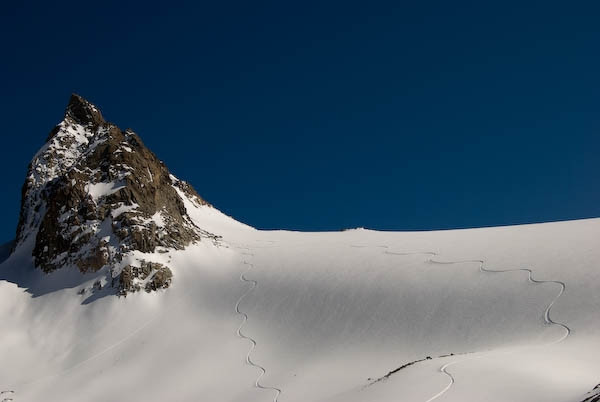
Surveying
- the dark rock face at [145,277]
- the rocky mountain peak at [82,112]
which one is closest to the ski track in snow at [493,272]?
the dark rock face at [145,277]

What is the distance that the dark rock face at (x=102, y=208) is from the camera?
30953 millimetres

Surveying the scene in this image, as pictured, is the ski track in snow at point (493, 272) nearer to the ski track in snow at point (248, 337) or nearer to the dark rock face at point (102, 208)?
the ski track in snow at point (248, 337)

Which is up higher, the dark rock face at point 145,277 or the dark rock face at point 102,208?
the dark rock face at point 102,208

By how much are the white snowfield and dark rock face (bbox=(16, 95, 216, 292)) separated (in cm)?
152

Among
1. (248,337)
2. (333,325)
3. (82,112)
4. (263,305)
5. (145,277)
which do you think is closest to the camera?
(333,325)

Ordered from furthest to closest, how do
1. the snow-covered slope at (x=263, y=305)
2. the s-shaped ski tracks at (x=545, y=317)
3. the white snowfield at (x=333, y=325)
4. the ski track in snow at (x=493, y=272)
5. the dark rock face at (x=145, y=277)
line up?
1. the dark rock face at (x=145, y=277)
2. the snow-covered slope at (x=263, y=305)
3. the white snowfield at (x=333, y=325)
4. the ski track in snow at (x=493, y=272)
5. the s-shaped ski tracks at (x=545, y=317)

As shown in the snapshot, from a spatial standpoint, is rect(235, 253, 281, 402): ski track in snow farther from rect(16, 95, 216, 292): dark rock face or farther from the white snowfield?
rect(16, 95, 216, 292): dark rock face

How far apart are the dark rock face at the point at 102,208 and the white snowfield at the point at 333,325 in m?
1.52

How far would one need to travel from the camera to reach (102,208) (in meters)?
32.9

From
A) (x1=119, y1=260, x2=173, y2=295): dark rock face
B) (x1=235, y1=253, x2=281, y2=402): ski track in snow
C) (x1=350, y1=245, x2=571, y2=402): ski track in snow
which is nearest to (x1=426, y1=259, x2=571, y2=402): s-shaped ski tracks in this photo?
(x1=350, y1=245, x2=571, y2=402): ski track in snow

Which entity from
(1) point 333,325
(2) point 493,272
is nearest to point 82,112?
(1) point 333,325

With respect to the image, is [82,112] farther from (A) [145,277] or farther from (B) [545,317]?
(B) [545,317]

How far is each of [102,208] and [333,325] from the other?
1937 cm

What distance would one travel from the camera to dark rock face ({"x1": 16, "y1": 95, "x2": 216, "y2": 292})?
3095cm
